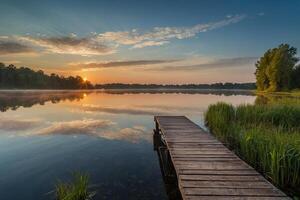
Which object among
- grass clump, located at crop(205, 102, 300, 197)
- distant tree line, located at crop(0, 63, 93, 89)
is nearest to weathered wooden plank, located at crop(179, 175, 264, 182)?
grass clump, located at crop(205, 102, 300, 197)

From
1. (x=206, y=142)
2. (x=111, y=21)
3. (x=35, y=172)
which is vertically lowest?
(x=35, y=172)

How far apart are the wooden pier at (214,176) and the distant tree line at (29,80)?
3830 inches

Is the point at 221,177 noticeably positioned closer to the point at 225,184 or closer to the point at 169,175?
the point at 225,184

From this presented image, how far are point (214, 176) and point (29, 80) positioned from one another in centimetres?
10389

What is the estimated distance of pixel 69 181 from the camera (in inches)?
258

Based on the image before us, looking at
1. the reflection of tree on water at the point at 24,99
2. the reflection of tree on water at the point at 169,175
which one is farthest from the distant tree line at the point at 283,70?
the reflection of tree on water at the point at 169,175

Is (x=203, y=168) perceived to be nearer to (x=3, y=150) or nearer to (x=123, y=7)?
(x=3, y=150)

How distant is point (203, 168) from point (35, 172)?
4.93m

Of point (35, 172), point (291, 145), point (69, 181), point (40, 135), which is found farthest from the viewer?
point (40, 135)

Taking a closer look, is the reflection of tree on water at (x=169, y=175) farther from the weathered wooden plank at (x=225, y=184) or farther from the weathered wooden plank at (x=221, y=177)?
the weathered wooden plank at (x=225, y=184)

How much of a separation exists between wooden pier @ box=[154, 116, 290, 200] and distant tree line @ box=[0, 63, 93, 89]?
9729 cm

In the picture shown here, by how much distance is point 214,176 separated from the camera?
4684 millimetres

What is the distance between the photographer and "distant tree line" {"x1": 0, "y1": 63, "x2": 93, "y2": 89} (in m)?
90.0

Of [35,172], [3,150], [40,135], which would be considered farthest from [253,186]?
[40,135]
